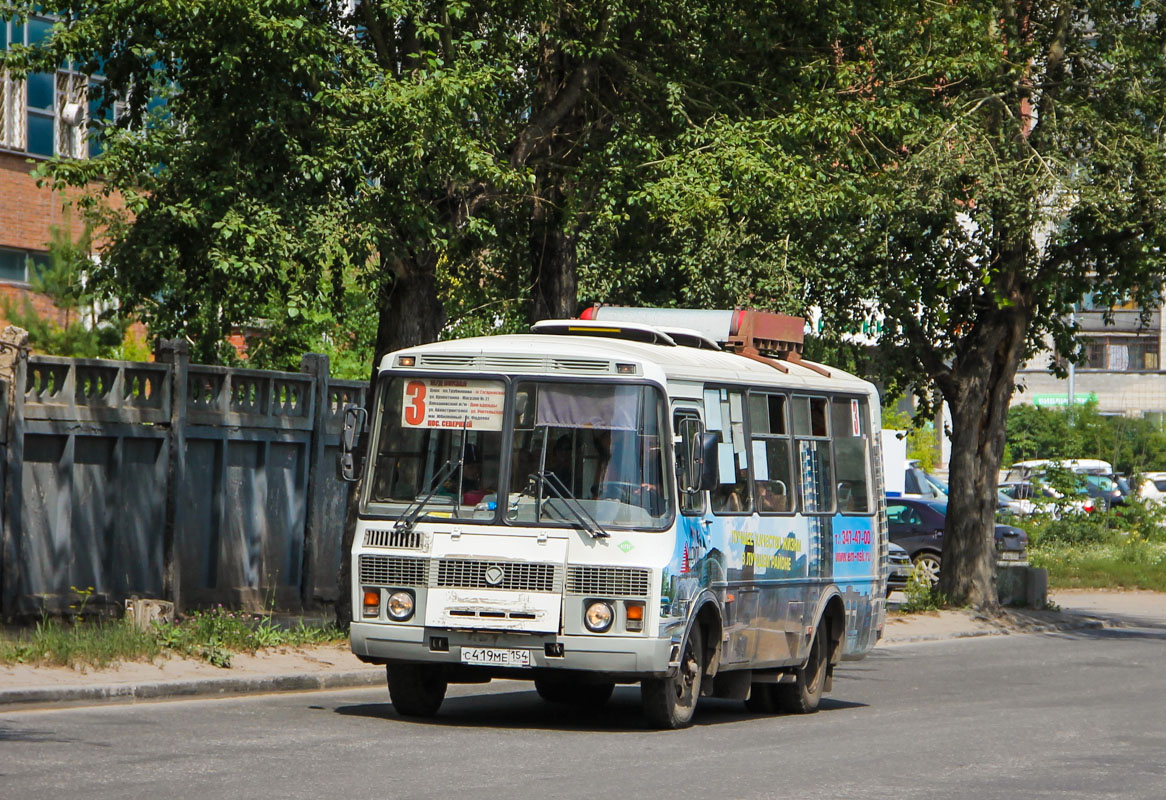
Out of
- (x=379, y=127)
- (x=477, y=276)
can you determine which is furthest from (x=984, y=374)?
(x=379, y=127)

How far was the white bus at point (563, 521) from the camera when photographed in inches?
469

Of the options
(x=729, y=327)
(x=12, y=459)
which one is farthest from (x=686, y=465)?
(x=12, y=459)

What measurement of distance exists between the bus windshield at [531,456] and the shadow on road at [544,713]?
159 centimetres

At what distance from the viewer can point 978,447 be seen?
2605cm

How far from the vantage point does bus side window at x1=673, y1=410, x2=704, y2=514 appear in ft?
40.4

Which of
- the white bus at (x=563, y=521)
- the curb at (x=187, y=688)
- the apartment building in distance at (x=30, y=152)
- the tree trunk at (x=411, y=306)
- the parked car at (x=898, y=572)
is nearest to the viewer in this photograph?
the white bus at (x=563, y=521)

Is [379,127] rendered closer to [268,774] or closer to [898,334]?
[268,774]

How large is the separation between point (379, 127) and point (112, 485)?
4127mm

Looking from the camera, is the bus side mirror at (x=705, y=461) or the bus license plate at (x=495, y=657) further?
the bus side mirror at (x=705, y=461)

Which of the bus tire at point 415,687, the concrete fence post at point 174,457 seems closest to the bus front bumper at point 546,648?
the bus tire at point 415,687

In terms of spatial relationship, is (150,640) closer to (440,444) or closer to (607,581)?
(440,444)

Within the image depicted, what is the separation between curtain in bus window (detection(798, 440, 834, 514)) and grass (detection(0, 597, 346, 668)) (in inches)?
185

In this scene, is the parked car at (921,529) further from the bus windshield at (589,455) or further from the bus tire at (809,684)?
the bus windshield at (589,455)

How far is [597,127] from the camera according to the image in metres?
18.7
